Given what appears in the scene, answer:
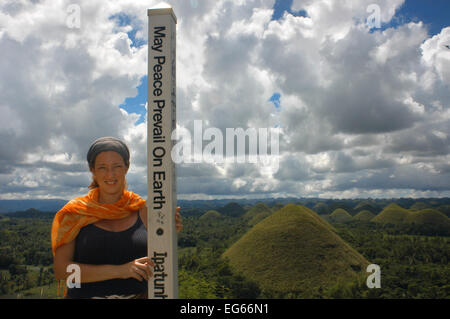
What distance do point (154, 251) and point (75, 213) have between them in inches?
30.4

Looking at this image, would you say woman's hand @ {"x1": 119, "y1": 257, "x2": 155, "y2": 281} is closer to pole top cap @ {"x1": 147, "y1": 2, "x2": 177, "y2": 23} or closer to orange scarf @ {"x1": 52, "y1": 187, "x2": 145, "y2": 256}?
orange scarf @ {"x1": 52, "y1": 187, "x2": 145, "y2": 256}

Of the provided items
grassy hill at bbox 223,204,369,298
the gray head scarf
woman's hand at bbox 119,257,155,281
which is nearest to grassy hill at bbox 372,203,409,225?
grassy hill at bbox 223,204,369,298

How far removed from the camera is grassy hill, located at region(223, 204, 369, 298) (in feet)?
49.3

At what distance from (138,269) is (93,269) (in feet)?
1.20

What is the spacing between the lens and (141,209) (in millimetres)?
2916

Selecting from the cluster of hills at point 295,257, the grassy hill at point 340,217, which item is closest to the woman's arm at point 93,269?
the cluster of hills at point 295,257

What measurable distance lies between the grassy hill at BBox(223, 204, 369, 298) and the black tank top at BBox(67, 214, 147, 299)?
42.3ft

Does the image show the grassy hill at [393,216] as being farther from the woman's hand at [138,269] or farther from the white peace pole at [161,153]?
the woman's hand at [138,269]

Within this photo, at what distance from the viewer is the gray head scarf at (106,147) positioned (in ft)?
8.89

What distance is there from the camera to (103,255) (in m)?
2.61

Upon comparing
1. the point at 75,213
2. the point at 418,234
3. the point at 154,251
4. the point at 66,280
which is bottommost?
the point at 418,234
